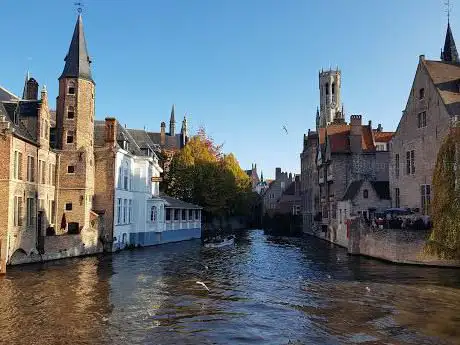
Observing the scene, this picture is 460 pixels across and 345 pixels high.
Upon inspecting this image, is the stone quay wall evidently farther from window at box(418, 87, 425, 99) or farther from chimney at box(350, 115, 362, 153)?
chimney at box(350, 115, 362, 153)

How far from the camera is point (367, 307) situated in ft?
69.5

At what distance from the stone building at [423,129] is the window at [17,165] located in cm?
3065

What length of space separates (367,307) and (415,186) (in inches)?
962

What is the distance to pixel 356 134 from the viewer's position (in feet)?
193

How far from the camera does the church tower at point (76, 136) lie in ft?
133

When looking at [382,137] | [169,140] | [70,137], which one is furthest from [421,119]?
[169,140]

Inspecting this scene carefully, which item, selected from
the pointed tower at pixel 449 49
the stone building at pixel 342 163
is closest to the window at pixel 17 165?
the stone building at pixel 342 163

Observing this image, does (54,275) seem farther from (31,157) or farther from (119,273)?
(31,157)

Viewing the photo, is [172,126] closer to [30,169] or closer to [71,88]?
[71,88]

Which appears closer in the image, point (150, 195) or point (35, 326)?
point (35, 326)

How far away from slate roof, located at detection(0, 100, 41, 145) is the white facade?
33.9 feet

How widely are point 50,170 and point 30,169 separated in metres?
4.38

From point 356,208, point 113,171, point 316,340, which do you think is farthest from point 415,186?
point 316,340

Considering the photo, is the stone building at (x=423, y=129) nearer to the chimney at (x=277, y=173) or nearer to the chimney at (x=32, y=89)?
the chimney at (x=32, y=89)
